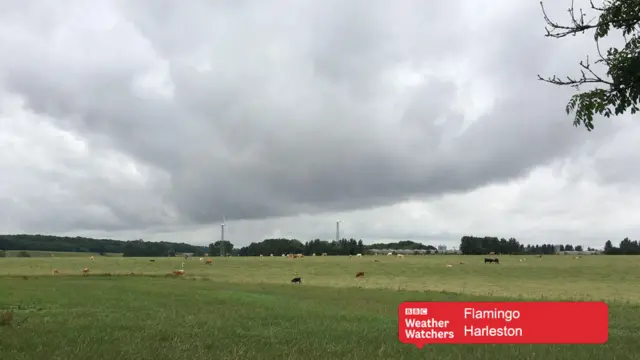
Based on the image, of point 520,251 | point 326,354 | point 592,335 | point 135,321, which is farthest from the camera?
point 520,251

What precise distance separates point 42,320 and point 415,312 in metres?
9.28

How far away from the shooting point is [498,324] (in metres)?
11.8

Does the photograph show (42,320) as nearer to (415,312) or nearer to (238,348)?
(238,348)

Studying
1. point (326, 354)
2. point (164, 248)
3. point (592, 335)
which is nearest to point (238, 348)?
point (326, 354)

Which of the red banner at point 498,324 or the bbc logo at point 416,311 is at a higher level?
the bbc logo at point 416,311

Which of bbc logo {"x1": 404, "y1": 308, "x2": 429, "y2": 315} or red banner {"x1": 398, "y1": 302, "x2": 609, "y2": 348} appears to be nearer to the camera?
bbc logo {"x1": 404, "y1": 308, "x2": 429, "y2": 315}

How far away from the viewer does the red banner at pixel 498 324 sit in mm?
11148

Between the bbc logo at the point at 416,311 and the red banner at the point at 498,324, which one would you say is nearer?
the bbc logo at the point at 416,311

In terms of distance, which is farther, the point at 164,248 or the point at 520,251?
the point at 520,251

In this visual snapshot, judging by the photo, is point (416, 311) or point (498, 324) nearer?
point (416, 311)

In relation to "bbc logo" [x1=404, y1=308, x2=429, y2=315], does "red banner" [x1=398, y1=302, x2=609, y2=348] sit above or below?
below

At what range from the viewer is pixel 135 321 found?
45.7 feet

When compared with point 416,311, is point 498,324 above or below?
below

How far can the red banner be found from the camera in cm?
1115
